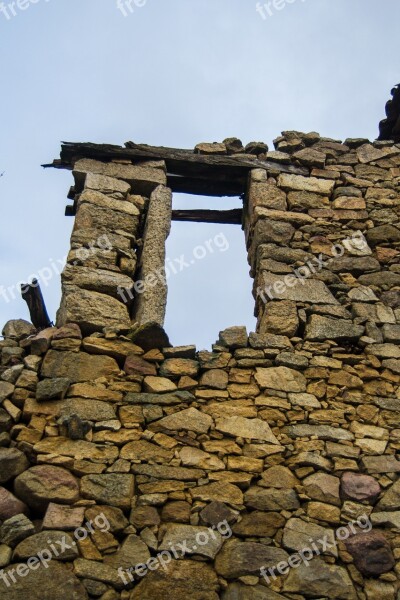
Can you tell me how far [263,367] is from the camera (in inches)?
166

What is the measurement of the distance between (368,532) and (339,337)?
1441 mm

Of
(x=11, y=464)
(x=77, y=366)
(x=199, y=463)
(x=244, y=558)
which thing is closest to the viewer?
(x=244, y=558)

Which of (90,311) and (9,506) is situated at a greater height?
(90,311)

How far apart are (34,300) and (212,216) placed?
2204 millimetres

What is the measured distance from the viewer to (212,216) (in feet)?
19.6

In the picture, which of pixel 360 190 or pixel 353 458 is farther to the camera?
pixel 360 190

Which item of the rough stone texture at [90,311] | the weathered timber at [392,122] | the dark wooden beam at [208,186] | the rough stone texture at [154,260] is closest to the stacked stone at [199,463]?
the rough stone texture at [90,311]

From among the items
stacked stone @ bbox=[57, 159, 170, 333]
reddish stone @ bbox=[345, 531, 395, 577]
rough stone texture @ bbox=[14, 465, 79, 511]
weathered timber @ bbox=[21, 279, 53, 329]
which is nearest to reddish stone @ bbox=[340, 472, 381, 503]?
reddish stone @ bbox=[345, 531, 395, 577]

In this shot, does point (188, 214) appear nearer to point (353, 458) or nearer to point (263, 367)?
point (263, 367)

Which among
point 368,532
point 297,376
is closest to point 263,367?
point 297,376

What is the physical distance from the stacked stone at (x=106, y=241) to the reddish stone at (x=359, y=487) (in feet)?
5.89

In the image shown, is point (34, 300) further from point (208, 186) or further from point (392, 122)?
point (392, 122)

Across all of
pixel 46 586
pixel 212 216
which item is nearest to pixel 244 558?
pixel 46 586

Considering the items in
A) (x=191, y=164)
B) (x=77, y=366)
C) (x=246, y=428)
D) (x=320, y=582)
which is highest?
(x=191, y=164)
